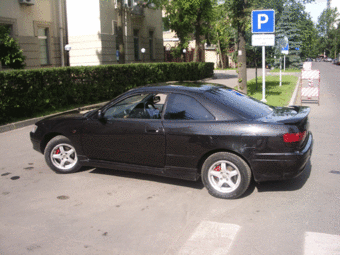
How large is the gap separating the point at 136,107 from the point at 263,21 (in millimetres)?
8456

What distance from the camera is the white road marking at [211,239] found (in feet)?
12.2

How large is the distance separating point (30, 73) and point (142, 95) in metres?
7.28

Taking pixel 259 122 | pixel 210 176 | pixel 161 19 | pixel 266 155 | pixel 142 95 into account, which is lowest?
pixel 210 176

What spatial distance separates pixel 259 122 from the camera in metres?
4.95

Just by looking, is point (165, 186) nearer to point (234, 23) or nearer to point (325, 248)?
point (325, 248)

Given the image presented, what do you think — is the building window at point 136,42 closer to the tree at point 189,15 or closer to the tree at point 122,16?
the tree at point 122,16

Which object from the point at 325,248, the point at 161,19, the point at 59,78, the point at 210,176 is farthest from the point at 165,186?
the point at 161,19

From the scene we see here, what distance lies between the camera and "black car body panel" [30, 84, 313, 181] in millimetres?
4852

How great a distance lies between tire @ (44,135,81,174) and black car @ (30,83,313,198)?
17 mm

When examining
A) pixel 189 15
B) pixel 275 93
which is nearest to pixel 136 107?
pixel 275 93

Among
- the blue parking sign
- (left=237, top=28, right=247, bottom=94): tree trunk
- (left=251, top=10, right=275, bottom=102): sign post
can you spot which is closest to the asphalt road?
(left=251, top=10, right=275, bottom=102): sign post

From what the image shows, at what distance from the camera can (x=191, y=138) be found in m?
5.18

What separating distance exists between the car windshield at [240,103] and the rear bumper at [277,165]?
2.04 ft

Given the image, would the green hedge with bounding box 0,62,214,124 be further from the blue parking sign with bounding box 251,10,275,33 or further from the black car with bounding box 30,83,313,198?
the blue parking sign with bounding box 251,10,275,33
